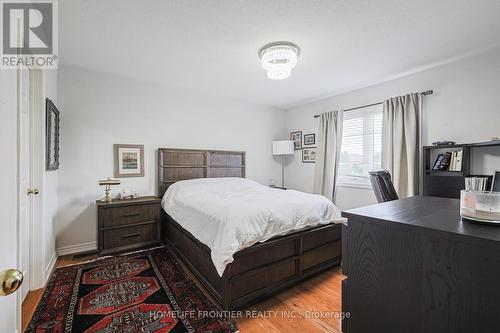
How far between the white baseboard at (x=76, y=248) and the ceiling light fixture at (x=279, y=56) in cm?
334

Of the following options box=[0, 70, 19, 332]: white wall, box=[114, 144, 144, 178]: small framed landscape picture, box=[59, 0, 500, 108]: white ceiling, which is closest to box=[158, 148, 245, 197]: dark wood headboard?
box=[114, 144, 144, 178]: small framed landscape picture

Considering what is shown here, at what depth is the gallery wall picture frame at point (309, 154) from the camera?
4508mm

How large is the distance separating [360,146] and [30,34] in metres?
4.40

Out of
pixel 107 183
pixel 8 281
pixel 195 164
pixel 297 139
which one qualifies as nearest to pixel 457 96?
pixel 297 139

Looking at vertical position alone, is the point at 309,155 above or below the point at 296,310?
above

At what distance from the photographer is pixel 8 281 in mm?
572

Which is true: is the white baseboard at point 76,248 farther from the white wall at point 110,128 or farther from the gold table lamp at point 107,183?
the gold table lamp at point 107,183

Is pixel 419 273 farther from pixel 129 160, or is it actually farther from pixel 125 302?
pixel 129 160

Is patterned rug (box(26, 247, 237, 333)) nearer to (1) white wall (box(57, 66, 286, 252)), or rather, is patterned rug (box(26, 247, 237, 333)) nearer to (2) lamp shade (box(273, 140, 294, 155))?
(1) white wall (box(57, 66, 286, 252))

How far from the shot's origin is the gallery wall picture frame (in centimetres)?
451

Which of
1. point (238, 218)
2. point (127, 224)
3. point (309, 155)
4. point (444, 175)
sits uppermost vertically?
point (309, 155)

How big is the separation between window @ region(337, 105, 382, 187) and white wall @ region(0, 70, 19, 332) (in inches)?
158

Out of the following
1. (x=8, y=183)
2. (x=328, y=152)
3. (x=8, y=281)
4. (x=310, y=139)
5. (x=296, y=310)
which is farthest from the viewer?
(x=310, y=139)

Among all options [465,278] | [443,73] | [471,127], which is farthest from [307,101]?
[465,278]
